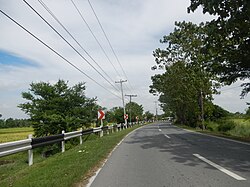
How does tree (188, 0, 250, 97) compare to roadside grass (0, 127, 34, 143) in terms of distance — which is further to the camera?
roadside grass (0, 127, 34, 143)

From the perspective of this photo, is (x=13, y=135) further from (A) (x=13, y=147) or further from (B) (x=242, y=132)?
(A) (x=13, y=147)

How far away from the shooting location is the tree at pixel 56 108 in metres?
24.9

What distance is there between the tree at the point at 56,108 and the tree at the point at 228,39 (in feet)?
44.5

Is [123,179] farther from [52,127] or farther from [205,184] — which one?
[52,127]

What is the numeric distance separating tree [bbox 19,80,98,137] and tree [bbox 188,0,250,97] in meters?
13.6

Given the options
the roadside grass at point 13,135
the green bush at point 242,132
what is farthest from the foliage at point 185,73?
the roadside grass at point 13,135

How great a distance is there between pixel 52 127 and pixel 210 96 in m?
26.4

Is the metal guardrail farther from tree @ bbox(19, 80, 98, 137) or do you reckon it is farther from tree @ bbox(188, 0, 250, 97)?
tree @ bbox(19, 80, 98, 137)

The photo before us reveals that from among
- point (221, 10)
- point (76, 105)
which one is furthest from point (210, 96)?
point (221, 10)

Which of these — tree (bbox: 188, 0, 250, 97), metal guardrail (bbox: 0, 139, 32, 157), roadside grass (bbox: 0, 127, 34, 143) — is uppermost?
tree (bbox: 188, 0, 250, 97)

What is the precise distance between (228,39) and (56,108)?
54.9 feet

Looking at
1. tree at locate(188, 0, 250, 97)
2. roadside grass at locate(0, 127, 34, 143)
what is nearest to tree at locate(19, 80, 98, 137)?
roadside grass at locate(0, 127, 34, 143)

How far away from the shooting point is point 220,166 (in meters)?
8.43

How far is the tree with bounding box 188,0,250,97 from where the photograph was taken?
433 inches
